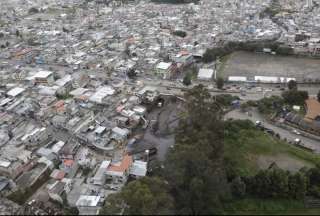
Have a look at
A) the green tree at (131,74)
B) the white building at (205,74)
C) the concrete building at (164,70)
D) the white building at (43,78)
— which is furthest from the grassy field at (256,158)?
the white building at (43,78)

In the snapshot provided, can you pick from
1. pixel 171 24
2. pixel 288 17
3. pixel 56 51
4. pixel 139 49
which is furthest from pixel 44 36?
pixel 288 17

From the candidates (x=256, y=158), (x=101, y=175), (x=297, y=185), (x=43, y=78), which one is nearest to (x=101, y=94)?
(x=43, y=78)

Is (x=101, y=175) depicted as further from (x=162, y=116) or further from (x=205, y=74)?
(x=205, y=74)

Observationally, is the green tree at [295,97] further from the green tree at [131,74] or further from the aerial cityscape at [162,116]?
the green tree at [131,74]

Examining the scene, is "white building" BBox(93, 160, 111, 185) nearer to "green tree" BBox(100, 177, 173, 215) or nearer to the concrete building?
"green tree" BBox(100, 177, 173, 215)

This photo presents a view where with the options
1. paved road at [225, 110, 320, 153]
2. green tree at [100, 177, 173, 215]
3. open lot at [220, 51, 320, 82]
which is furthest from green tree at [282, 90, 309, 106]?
green tree at [100, 177, 173, 215]

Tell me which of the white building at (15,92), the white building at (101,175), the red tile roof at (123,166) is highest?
the white building at (15,92)

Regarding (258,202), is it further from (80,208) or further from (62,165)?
(62,165)
